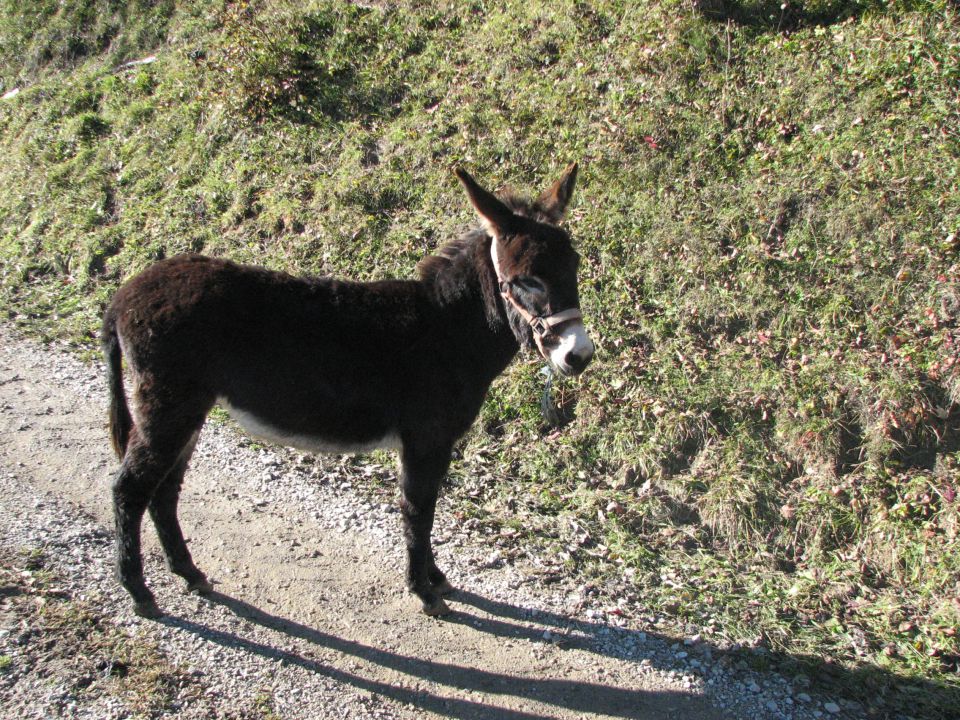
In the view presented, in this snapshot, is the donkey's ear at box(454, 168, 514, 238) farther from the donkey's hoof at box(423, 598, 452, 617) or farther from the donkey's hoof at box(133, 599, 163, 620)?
the donkey's hoof at box(133, 599, 163, 620)

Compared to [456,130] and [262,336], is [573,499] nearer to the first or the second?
[262,336]

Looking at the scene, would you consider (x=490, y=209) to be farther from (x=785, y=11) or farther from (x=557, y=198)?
(x=785, y=11)

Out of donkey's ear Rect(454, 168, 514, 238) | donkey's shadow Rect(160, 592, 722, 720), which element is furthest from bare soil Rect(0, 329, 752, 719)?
donkey's ear Rect(454, 168, 514, 238)

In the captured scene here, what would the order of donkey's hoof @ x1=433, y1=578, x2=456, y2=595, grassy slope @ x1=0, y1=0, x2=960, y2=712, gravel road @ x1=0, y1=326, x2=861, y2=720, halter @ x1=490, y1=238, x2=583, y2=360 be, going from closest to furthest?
gravel road @ x1=0, y1=326, x2=861, y2=720
halter @ x1=490, y1=238, x2=583, y2=360
donkey's hoof @ x1=433, y1=578, x2=456, y2=595
grassy slope @ x1=0, y1=0, x2=960, y2=712

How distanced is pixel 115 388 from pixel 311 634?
5.94 feet

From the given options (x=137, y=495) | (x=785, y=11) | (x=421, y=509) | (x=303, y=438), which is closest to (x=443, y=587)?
(x=421, y=509)

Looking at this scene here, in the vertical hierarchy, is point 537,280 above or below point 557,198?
below

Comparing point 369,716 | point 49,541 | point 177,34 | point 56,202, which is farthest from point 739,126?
point 177,34

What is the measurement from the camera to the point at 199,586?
167 inches

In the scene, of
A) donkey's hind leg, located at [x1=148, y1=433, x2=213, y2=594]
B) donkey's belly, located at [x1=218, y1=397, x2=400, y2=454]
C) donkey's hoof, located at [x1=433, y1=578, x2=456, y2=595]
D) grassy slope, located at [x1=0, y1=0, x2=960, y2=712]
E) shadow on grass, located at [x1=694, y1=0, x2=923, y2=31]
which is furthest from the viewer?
shadow on grass, located at [x1=694, y1=0, x2=923, y2=31]

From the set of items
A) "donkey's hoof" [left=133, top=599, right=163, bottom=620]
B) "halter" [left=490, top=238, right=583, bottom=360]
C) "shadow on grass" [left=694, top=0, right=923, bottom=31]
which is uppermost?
"shadow on grass" [left=694, top=0, right=923, bottom=31]

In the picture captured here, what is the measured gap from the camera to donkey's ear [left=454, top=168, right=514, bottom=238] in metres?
3.73

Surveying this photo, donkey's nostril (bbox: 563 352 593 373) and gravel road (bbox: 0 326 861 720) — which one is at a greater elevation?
donkey's nostril (bbox: 563 352 593 373)

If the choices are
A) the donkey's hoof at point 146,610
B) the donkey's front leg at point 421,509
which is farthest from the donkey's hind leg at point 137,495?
the donkey's front leg at point 421,509
